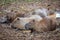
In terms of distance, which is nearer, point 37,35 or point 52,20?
point 37,35

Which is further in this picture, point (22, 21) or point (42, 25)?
point (22, 21)

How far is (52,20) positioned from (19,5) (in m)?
1.54

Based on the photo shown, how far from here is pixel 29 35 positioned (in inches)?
111

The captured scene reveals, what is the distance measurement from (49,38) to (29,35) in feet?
1.03

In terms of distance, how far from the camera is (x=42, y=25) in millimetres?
2957

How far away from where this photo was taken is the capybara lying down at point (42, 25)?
115 inches

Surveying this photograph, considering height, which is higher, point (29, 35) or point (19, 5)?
point (19, 5)

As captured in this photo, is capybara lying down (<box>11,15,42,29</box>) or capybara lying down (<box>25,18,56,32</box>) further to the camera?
capybara lying down (<box>11,15,42,29</box>)

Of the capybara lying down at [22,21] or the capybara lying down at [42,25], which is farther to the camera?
the capybara lying down at [22,21]

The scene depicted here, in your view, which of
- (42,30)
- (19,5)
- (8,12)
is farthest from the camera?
(19,5)

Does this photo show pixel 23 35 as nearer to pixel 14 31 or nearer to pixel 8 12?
pixel 14 31

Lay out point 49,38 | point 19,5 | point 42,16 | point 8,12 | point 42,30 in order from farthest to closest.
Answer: point 19,5 < point 8,12 < point 42,16 < point 42,30 < point 49,38

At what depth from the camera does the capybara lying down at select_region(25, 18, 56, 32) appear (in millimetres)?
2928

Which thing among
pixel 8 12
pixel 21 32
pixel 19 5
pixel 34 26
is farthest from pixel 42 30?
pixel 19 5
